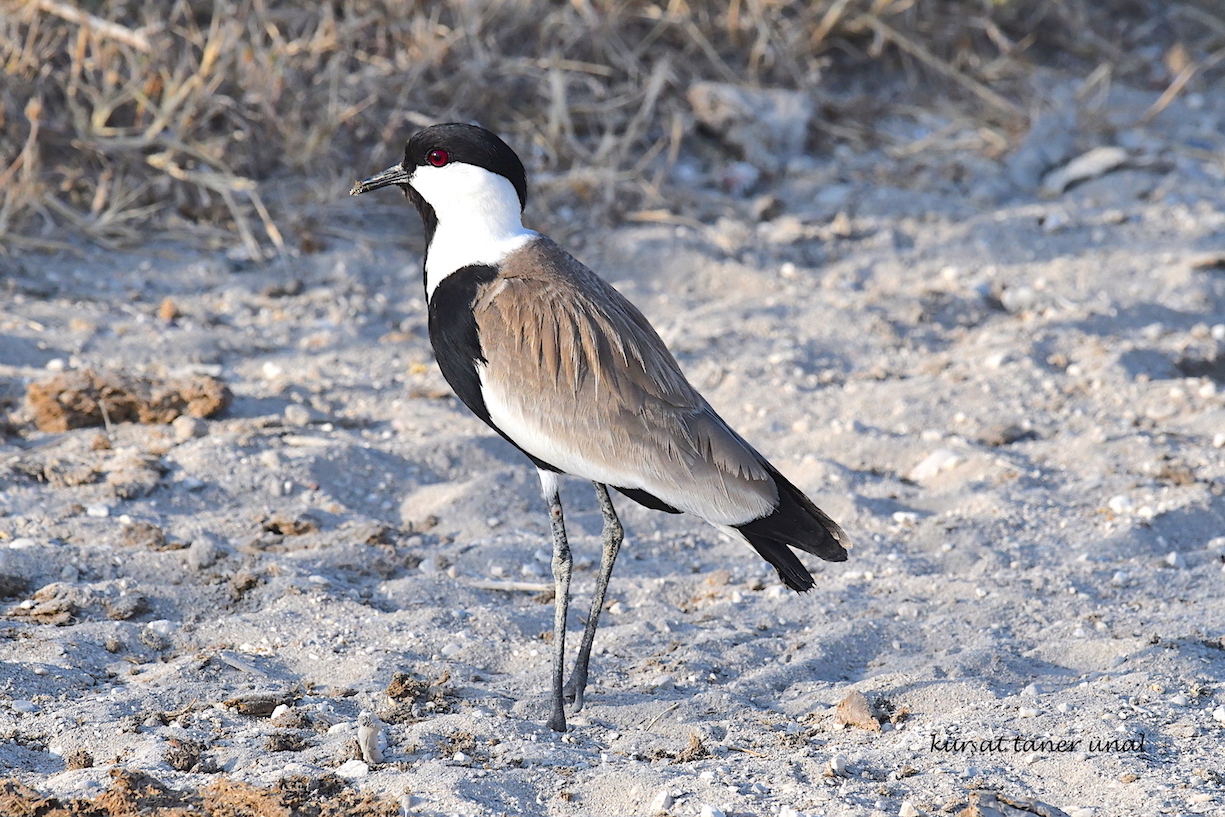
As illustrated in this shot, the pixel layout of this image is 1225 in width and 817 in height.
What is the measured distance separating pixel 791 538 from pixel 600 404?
591mm

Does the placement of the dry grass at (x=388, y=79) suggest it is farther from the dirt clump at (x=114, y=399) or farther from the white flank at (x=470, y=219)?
the white flank at (x=470, y=219)

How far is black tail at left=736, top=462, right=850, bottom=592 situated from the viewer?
3408 millimetres

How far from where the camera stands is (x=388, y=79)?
23.5 ft

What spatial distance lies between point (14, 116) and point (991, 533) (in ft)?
15.7

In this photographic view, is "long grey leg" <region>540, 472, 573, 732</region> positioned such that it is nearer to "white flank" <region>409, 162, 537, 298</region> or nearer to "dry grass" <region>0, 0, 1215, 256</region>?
"white flank" <region>409, 162, 537, 298</region>

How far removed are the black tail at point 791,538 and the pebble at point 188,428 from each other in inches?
91.6

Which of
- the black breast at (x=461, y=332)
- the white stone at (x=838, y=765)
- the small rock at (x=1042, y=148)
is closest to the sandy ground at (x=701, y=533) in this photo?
the white stone at (x=838, y=765)

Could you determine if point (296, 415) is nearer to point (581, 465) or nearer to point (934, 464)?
→ point (581, 465)

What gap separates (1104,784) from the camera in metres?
2.99

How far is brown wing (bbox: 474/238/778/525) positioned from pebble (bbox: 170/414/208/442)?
1.74 meters

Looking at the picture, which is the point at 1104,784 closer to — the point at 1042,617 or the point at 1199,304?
the point at 1042,617

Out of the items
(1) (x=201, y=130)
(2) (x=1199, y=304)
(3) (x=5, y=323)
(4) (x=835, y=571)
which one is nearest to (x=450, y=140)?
(4) (x=835, y=571)

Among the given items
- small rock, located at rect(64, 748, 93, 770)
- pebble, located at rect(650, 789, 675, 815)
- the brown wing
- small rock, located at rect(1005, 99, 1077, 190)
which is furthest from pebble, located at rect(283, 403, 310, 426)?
small rock, located at rect(1005, 99, 1077, 190)

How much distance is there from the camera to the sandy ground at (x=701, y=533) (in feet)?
10.3
